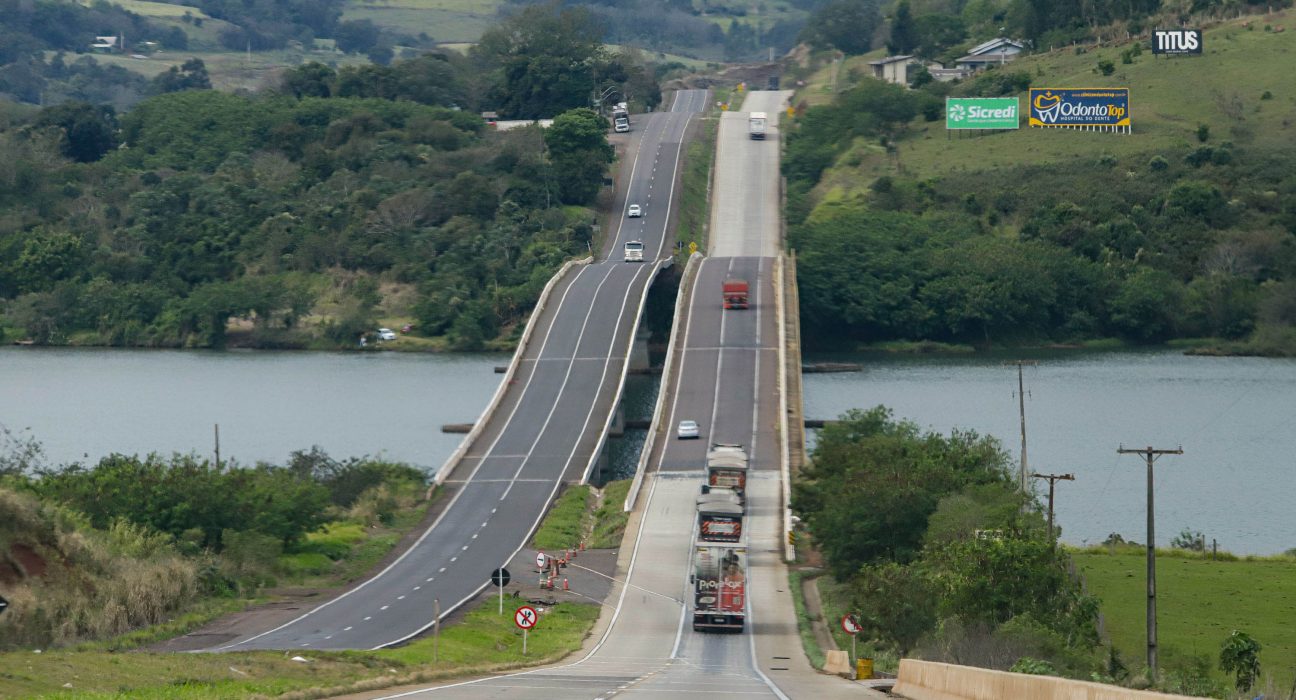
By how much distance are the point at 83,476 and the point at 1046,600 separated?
4018cm

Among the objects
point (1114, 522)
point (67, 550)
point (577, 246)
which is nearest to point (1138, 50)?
point (577, 246)

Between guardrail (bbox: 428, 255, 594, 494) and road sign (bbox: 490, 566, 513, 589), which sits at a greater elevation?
guardrail (bbox: 428, 255, 594, 494)

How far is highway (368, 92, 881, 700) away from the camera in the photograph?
44.1 m

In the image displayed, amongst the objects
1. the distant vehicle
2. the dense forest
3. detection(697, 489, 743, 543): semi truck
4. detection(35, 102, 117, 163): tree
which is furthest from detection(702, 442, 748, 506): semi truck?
detection(35, 102, 117, 163): tree

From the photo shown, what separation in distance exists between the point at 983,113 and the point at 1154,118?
52.6 feet

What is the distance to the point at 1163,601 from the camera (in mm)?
67250

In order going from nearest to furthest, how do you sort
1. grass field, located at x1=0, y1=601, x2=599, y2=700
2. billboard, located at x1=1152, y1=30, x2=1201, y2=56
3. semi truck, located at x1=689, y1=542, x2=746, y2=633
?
grass field, located at x1=0, y1=601, x2=599, y2=700 < semi truck, located at x1=689, y1=542, x2=746, y2=633 < billboard, located at x1=1152, y1=30, x2=1201, y2=56

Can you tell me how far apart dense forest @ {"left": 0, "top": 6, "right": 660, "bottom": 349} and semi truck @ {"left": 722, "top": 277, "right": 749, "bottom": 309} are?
2711 cm

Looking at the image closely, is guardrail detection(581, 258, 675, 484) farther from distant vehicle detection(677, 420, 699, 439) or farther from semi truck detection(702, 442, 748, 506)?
semi truck detection(702, 442, 748, 506)

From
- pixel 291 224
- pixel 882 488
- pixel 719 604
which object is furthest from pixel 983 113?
pixel 719 604

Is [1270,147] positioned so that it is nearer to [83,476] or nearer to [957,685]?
[83,476]

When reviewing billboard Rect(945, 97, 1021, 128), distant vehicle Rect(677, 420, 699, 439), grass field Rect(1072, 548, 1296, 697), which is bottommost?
grass field Rect(1072, 548, 1296, 697)

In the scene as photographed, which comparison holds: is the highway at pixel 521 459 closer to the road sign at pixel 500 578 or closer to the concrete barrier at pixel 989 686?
the road sign at pixel 500 578

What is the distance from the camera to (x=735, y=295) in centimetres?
13100
